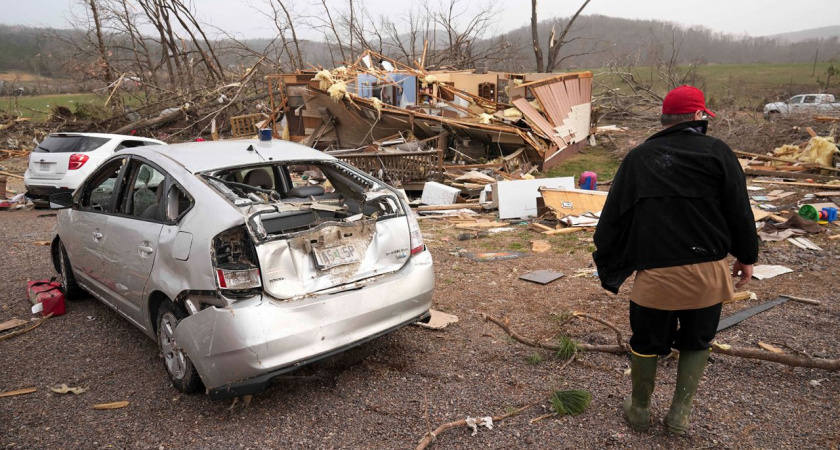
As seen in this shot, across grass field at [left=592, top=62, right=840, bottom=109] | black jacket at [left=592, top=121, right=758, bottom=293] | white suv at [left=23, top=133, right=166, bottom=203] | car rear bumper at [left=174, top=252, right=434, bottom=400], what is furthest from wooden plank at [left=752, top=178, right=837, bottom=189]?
white suv at [left=23, top=133, right=166, bottom=203]

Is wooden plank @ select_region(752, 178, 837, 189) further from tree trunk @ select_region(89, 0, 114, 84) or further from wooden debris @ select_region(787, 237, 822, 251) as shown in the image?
tree trunk @ select_region(89, 0, 114, 84)

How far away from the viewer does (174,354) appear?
3.38 meters

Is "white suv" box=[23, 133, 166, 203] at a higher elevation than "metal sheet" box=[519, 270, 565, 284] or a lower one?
higher

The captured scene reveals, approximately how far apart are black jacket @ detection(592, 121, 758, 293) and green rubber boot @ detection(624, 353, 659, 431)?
0.51 meters

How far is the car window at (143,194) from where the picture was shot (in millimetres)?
3684

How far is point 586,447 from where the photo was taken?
8.93ft

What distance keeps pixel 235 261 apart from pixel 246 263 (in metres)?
Answer: 0.07

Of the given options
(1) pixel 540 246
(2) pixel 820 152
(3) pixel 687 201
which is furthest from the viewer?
(2) pixel 820 152

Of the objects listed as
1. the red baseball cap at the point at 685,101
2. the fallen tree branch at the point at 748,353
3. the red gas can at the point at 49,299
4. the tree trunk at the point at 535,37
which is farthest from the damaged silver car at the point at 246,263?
the tree trunk at the point at 535,37

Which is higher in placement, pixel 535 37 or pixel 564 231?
Result: pixel 535 37

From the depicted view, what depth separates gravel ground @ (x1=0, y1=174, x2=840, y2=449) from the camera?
2859 mm

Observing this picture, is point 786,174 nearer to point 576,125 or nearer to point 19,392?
point 576,125

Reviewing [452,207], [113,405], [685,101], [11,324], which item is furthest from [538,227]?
[11,324]

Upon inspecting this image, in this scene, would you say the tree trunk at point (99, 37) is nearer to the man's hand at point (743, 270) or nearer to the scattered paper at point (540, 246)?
the scattered paper at point (540, 246)
